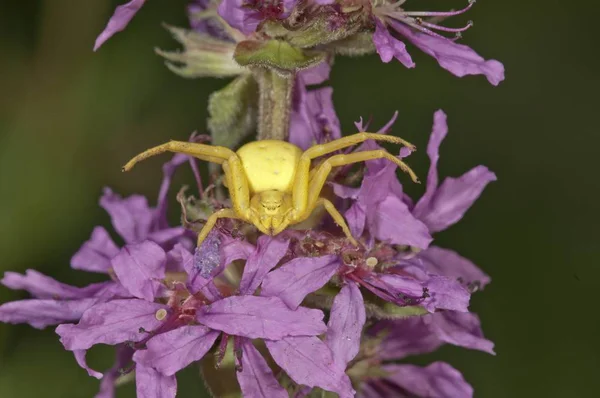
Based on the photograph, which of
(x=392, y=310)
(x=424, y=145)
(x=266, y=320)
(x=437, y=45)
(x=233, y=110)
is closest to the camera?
(x=266, y=320)

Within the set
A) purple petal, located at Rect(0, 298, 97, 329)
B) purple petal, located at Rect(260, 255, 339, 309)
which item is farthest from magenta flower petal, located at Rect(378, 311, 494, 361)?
purple petal, located at Rect(0, 298, 97, 329)

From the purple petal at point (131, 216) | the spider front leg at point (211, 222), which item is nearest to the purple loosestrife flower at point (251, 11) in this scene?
the spider front leg at point (211, 222)

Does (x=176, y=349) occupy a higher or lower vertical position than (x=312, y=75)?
lower

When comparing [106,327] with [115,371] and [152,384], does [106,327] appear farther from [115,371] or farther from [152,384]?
[115,371]

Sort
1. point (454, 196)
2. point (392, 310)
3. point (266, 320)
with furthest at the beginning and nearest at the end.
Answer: point (454, 196) < point (392, 310) < point (266, 320)

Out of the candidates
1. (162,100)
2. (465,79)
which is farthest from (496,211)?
(162,100)

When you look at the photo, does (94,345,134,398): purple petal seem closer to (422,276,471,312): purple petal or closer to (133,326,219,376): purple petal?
(133,326,219,376): purple petal

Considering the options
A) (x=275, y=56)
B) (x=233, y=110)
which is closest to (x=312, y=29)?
(x=275, y=56)
